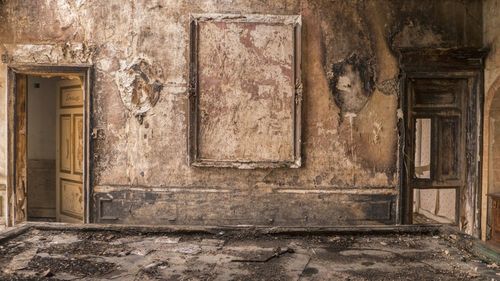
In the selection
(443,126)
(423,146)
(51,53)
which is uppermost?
(51,53)

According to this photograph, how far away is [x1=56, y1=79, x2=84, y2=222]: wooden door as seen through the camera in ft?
21.6

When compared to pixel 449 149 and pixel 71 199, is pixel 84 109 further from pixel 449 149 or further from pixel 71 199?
pixel 449 149

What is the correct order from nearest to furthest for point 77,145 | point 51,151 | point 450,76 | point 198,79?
point 198,79 < point 450,76 < point 77,145 < point 51,151

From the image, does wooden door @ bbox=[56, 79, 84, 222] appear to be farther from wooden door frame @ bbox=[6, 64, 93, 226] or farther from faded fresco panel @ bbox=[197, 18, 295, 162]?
faded fresco panel @ bbox=[197, 18, 295, 162]

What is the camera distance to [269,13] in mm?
5422

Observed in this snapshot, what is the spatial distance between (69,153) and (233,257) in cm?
486

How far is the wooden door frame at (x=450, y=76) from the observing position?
5449 millimetres

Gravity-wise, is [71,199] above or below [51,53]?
below

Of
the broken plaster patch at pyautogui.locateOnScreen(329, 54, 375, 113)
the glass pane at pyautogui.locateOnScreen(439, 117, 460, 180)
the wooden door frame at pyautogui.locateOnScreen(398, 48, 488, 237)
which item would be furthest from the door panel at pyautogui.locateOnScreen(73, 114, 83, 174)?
the glass pane at pyautogui.locateOnScreen(439, 117, 460, 180)

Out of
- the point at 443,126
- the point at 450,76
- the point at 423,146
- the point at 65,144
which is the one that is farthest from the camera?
the point at 423,146

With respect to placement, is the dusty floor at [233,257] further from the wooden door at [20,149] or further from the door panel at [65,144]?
the door panel at [65,144]

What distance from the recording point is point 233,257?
285cm

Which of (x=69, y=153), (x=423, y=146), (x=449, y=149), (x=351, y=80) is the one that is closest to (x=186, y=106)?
(x=351, y=80)

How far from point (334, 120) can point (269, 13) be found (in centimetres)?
158
